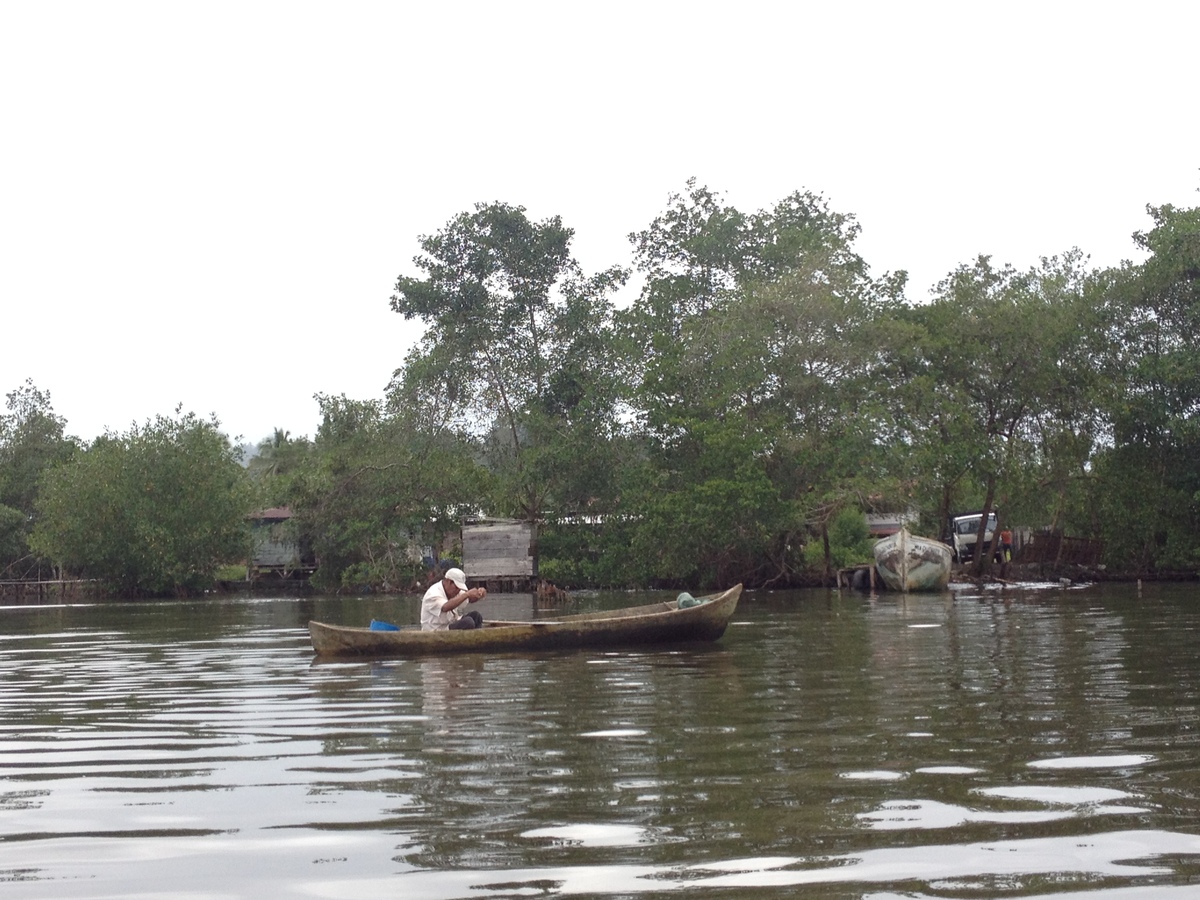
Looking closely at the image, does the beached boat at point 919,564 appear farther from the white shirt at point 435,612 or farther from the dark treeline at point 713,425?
the white shirt at point 435,612

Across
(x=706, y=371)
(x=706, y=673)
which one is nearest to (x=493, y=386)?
(x=706, y=371)

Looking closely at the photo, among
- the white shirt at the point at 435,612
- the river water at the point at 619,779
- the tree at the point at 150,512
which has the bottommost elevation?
the river water at the point at 619,779

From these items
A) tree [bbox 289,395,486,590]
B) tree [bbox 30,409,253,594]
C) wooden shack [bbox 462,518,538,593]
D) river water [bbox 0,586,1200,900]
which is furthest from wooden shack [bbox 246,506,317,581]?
river water [bbox 0,586,1200,900]

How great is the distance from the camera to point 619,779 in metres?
5.85

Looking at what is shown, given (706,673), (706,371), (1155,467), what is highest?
(706,371)

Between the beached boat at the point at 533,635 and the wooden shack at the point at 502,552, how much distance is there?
2355cm

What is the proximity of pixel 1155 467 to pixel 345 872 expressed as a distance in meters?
32.1

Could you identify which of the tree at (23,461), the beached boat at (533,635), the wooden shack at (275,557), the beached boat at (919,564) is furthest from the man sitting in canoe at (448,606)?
the tree at (23,461)

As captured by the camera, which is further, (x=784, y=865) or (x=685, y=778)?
(x=685, y=778)

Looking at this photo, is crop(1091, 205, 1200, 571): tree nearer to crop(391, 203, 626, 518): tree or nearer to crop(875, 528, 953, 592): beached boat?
crop(875, 528, 953, 592): beached boat

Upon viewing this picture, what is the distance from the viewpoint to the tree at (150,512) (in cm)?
4338

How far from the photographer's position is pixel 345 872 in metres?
4.32

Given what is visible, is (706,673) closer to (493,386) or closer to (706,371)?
(706,371)

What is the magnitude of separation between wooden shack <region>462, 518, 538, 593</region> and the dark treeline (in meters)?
1.07
